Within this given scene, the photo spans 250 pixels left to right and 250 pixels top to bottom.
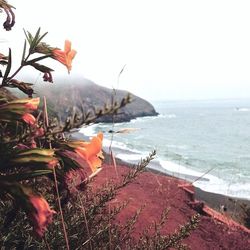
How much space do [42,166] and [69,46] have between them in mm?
664

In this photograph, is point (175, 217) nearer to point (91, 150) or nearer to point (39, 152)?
point (91, 150)

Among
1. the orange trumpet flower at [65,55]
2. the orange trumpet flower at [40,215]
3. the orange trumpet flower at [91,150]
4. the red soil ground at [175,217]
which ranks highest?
the orange trumpet flower at [65,55]

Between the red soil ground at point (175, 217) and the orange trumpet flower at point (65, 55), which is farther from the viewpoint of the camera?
the red soil ground at point (175, 217)

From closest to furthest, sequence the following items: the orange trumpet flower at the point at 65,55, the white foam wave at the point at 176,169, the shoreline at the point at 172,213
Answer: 1. the orange trumpet flower at the point at 65,55
2. the shoreline at the point at 172,213
3. the white foam wave at the point at 176,169

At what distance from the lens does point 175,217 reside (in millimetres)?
4570

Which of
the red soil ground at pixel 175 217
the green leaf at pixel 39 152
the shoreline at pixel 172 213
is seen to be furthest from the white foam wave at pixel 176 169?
the green leaf at pixel 39 152

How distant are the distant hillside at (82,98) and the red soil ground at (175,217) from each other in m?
0.77

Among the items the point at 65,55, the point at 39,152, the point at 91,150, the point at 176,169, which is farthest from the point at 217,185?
the point at 39,152

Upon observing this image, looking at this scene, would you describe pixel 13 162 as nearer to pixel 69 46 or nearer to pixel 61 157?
pixel 61 157

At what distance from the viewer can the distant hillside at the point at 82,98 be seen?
5.47ft

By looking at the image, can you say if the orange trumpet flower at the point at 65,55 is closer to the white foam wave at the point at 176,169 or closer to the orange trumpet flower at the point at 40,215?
the orange trumpet flower at the point at 40,215

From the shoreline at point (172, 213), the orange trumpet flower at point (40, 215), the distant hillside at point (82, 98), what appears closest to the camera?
the orange trumpet flower at point (40, 215)

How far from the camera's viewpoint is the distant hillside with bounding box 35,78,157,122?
1.67m

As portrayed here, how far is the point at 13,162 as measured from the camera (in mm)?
1337
